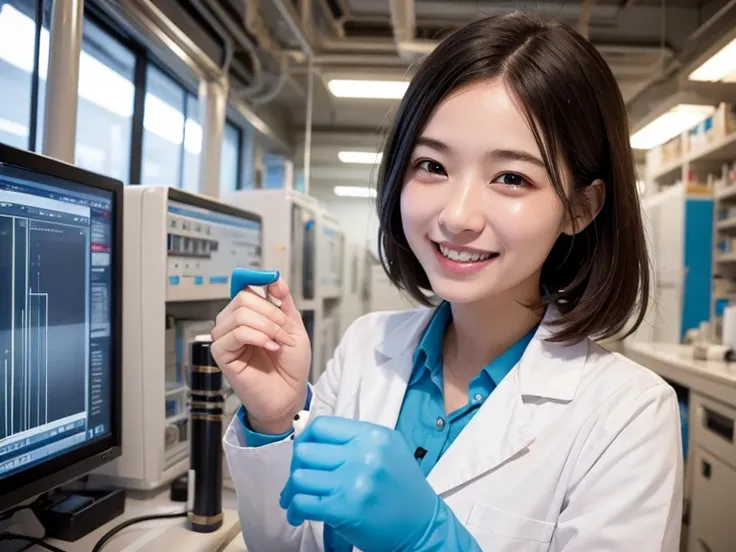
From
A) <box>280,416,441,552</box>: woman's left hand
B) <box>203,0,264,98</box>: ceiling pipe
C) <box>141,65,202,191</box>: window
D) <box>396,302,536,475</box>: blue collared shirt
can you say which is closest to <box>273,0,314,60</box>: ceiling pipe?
<box>203,0,264,98</box>: ceiling pipe

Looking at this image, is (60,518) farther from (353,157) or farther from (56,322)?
(353,157)

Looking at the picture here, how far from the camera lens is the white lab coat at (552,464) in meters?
0.67

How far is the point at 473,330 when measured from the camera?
3.02 ft

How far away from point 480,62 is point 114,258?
2.21 ft

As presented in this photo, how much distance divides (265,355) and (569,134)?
0.54 m

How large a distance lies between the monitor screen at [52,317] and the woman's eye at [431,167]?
A: 53 cm

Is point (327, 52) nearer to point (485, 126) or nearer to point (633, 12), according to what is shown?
point (633, 12)

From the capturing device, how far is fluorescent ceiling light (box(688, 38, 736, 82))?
211 centimetres

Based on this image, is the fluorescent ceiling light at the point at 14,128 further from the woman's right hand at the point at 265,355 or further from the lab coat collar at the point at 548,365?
the lab coat collar at the point at 548,365

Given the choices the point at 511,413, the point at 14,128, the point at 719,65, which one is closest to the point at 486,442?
the point at 511,413

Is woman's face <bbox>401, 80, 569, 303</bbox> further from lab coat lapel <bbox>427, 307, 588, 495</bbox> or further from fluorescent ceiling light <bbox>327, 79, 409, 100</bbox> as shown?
fluorescent ceiling light <bbox>327, 79, 409, 100</bbox>

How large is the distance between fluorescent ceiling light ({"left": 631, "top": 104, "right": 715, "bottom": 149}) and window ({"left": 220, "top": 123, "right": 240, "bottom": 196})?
313 cm

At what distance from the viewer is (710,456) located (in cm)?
200

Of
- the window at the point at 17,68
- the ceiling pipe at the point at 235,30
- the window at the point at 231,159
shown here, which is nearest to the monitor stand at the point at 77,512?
the window at the point at 17,68
